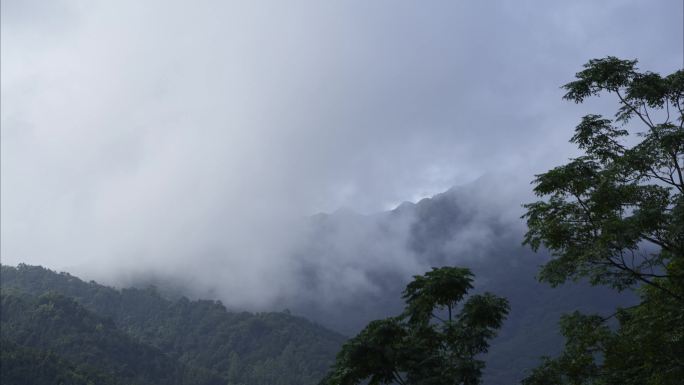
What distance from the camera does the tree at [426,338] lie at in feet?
83.4

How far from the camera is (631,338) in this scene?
18.0 meters

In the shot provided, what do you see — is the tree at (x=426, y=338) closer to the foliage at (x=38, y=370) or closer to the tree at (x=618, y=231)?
the tree at (x=618, y=231)

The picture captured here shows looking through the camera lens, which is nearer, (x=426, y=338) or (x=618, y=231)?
(x=618, y=231)

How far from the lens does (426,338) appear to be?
27219mm

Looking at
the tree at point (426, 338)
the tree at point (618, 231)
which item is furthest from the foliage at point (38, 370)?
the tree at point (618, 231)

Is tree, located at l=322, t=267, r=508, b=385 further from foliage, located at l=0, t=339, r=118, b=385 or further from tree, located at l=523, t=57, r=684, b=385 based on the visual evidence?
foliage, located at l=0, t=339, r=118, b=385

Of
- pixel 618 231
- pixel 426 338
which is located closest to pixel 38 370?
pixel 426 338

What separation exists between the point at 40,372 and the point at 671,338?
185161 mm

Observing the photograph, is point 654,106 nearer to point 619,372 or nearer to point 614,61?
point 614,61

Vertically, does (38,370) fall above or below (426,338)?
below

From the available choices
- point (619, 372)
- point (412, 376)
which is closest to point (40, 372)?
point (412, 376)

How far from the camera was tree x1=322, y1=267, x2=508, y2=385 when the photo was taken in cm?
2541

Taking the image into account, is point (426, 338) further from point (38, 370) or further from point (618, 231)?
point (38, 370)

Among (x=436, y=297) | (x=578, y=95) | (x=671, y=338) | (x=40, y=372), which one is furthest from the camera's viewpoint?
(x=40, y=372)
